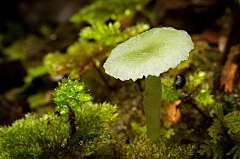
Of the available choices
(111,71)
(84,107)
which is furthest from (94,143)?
(111,71)

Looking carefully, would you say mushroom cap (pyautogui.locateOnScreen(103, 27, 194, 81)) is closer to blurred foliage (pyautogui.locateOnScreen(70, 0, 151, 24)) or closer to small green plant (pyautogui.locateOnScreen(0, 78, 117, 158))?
small green plant (pyautogui.locateOnScreen(0, 78, 117, 158))

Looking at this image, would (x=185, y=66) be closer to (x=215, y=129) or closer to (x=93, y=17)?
(x=215, y=129)

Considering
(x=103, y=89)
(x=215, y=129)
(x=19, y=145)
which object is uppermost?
(x=103, y=89)

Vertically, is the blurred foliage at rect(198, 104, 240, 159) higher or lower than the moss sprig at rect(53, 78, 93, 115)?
lower

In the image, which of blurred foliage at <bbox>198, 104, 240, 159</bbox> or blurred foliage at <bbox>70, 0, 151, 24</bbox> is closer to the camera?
blurred foliage at <bbox>198, 104, 240, 159</bbox>

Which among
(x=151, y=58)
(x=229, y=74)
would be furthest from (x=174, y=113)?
(x=151, y=58)

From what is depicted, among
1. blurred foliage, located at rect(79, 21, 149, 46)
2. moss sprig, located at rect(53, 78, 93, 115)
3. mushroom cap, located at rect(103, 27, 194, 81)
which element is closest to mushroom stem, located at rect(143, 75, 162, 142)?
mushroom cap, located at rect(103, 27, 194, 81)

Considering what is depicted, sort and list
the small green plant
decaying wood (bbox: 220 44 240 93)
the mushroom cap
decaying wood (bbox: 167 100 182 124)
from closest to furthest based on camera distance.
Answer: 1. the mushroom cap
2. the small green plant
3. decaying wood (bbox: 167 100 182 124)
4. decaying wood (bbox: 220 44 240 93)
